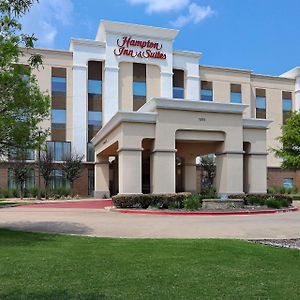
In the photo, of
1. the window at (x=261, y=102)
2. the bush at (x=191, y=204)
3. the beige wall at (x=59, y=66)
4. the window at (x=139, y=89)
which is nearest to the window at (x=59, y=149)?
the beige wall at (x=59, y=66)

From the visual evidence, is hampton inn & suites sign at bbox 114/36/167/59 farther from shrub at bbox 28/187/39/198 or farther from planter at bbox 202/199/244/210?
planter at bbox 202/199/244/210

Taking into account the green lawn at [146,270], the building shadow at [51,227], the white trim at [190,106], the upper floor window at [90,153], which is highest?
the white trim at [190,106]

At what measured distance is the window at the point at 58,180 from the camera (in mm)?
49475

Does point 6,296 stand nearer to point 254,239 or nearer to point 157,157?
point 254,239

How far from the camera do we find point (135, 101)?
53.0m

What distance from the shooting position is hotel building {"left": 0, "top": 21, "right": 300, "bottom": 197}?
87.3ft

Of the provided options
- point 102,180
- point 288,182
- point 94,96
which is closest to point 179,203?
point 102,180

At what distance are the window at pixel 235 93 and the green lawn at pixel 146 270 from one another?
159ft

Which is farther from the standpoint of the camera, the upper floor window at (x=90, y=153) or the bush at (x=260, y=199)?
the upper floor window at (x=90, y=153)

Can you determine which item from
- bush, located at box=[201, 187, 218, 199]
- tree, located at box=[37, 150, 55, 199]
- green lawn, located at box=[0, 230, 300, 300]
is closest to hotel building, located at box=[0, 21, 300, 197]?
bush, located at box=[201, 187, 218, 199]

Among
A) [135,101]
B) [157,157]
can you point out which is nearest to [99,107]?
[135,101]

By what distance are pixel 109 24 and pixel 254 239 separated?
4283 centimetres

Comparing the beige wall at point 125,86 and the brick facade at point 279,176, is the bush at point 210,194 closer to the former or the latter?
the beige wall at point 125,86

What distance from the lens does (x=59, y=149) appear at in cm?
5003
